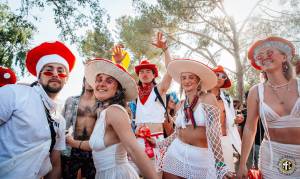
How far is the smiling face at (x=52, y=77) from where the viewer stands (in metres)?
3.03

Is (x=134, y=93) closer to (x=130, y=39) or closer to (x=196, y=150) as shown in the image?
(x=196, y=150)

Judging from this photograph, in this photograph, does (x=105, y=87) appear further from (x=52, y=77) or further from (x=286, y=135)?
(x=286, y=135)

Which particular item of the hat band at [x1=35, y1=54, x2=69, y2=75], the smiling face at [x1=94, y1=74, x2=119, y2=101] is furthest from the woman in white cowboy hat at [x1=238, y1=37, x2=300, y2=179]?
the hat band at [x1=35, y1=54, x2=69, y2=75]

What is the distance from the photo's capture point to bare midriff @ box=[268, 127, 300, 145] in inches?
121

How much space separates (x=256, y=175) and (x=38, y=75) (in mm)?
2549

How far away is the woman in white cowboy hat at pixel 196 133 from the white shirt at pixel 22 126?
1.74m

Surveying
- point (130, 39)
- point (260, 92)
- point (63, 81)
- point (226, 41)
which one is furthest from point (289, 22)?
point (63, 81)

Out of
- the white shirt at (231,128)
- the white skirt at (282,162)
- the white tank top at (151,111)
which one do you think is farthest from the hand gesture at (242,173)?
the white tank top at (151,111)

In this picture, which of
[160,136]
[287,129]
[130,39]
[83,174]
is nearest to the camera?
[287,129]

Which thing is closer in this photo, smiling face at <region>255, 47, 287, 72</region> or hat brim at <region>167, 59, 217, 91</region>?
smiling face at <region>255, 47, 287, 72</region>

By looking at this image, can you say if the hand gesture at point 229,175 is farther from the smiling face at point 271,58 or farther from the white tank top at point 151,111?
the white tank top at point 151,111

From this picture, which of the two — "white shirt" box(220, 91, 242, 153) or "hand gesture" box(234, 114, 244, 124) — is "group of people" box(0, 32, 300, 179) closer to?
"white shirt" box(220, 91, 242, 153)

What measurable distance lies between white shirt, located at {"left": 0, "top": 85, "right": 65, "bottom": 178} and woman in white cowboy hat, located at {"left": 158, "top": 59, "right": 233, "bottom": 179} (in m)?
1.74

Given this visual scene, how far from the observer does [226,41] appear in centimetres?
1753
